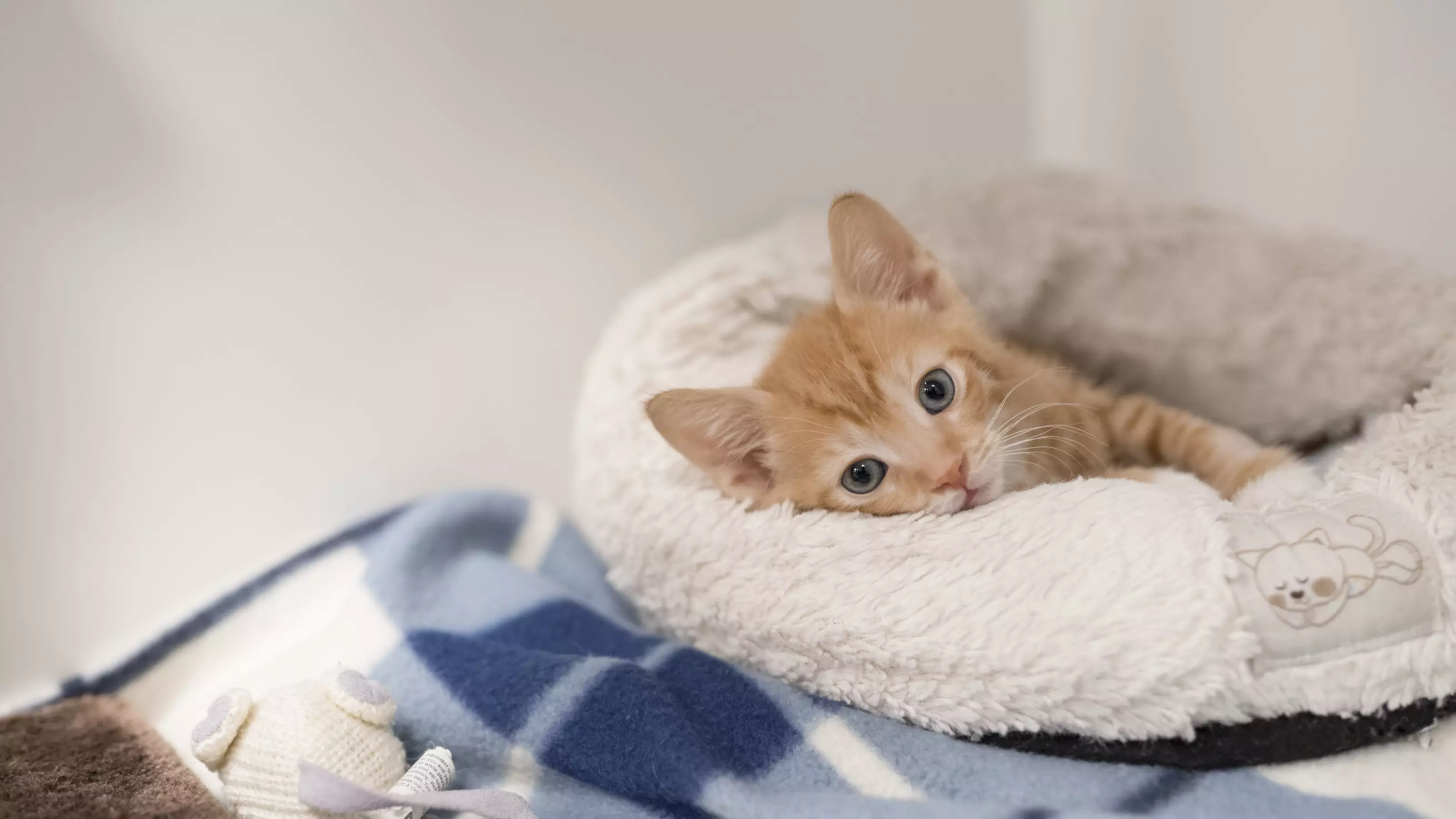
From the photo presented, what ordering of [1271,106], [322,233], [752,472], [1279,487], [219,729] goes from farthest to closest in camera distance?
[1271,106] → [322,233] → [752,472] → [1279,487] → [219,729]

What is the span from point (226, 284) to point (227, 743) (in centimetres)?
64

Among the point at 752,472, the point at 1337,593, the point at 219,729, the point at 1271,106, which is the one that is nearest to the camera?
the point at 1337,593

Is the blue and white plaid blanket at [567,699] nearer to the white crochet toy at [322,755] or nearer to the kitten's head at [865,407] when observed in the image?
the white crochet toy at [322,755]

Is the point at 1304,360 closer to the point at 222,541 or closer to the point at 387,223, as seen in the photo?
the point at 387,223

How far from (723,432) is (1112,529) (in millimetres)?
432

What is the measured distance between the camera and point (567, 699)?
973 mm

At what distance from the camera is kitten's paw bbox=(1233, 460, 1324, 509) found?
99 centimetres

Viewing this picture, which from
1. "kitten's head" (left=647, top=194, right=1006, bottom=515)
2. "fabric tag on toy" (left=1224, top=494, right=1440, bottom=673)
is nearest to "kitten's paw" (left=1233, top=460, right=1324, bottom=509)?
"fabric tag on toy" (left=1224, top=494, right=1440, bottom=673)

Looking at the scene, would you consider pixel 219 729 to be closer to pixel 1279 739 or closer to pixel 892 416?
pixel 892 416

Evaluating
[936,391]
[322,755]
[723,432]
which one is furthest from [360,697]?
[936,391]

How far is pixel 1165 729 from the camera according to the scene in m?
0.83

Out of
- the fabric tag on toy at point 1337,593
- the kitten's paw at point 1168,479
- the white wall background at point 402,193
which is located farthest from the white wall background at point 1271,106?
the fabric tag on toy at point 1337,593

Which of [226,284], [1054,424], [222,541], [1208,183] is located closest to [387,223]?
[226,284]

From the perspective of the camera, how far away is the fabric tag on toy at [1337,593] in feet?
2.66
